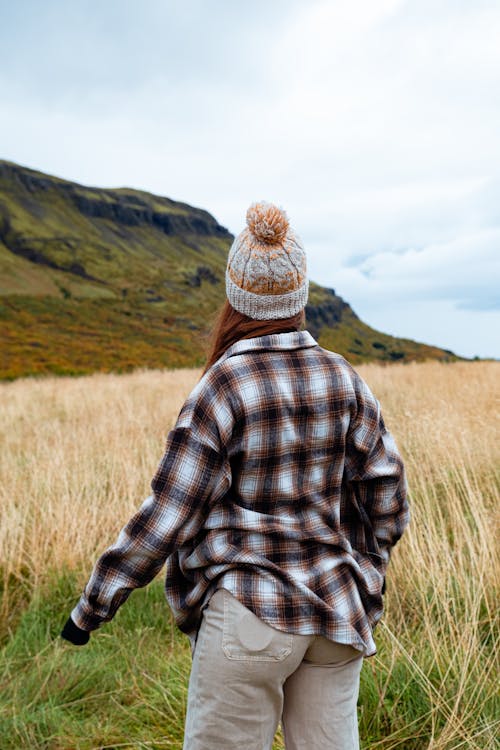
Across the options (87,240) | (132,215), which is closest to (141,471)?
(87,240)

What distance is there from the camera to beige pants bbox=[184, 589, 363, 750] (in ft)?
4.18

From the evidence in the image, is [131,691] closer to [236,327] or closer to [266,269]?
[236,327]

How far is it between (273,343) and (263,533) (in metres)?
0.44

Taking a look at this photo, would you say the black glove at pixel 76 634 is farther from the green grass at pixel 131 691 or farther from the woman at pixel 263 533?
the green grass at pixel 131 691

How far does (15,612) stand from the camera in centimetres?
338

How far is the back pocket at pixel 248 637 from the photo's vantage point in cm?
127

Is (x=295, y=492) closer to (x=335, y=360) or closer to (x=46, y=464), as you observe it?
(x=335, y=360)

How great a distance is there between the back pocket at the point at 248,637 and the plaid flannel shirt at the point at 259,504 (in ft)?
0.07

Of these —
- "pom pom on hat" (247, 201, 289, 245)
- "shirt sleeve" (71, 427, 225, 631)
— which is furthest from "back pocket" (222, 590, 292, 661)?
"pom pom on hat" (247, 201, 289, 245)

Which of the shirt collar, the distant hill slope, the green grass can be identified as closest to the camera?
the shirt collar

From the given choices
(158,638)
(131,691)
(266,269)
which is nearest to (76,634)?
(266,269)

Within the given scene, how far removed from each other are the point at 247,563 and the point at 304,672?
13.2 inches

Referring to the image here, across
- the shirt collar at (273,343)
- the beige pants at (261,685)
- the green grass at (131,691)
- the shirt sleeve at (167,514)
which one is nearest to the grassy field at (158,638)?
the green grass at (131,691)

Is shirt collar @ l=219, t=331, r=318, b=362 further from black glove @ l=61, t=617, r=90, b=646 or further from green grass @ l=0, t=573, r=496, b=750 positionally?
green grass @ l=0, t=573, r=496, b=750
